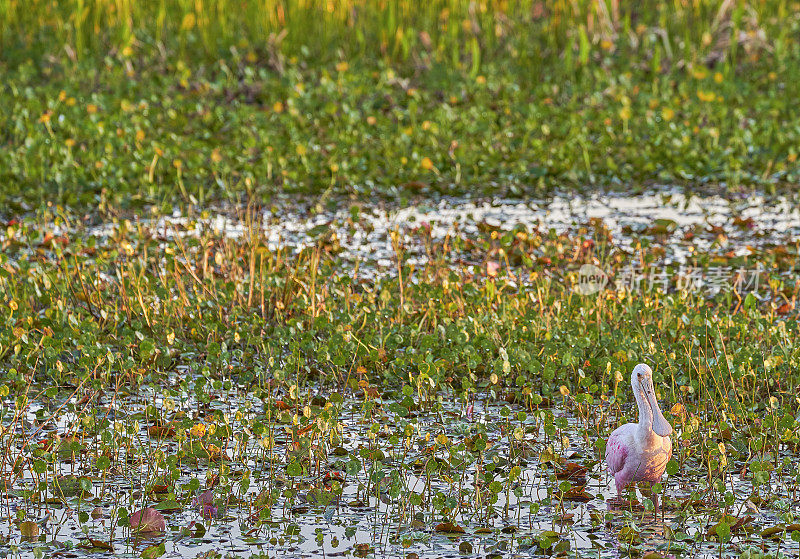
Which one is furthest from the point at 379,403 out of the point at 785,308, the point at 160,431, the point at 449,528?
the point at 785,308

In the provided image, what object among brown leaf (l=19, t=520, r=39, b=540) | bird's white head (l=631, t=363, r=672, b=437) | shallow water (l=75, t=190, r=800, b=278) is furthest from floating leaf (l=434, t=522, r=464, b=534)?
shallow water (l=75, t=190, r=800, b=278)

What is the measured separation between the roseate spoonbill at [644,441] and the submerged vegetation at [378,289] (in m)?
0.13

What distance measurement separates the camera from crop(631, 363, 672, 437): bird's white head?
373 centimetres

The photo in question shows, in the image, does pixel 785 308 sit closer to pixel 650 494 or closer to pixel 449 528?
pixel 650 494

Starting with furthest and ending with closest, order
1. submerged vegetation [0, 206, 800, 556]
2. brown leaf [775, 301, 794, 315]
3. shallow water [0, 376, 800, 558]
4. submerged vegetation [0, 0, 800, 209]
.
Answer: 1. submerged vegetation [0, 0, 800, 209]
2. brown leaf [775, 301, 794, 315]
3. submerged vegetation [0, 206, 800, 556]
4. shallow water [0, 376, 800, 558]

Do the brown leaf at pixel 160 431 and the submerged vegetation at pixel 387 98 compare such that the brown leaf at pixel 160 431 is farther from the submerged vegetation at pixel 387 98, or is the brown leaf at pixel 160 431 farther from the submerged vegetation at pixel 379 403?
the submerged vegetation at pixel 387 98

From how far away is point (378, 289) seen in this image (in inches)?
242

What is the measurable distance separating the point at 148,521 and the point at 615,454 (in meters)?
1.57

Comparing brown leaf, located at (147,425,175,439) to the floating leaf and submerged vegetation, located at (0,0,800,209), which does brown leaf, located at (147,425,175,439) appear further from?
submerged vegetation, located at (0,0,800,209)

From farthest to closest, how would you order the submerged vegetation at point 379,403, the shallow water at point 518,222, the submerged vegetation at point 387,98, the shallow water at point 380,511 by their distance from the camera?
1. the submerged vegetation at point 387,98
2. the shallow water at point 518,222
3. the submerged vegetation at point 379,403
4. the shallow water at point 380,511

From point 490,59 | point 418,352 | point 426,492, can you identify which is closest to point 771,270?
point 418,352

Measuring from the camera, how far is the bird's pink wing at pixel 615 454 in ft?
12.5

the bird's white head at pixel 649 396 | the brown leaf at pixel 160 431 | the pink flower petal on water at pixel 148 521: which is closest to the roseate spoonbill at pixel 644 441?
the bird's white head at pixel 649 396

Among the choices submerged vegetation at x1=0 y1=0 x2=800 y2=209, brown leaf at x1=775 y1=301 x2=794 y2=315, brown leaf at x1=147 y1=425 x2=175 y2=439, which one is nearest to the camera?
brown leaf at x1=147 y1=425 x2=175 y2=439
